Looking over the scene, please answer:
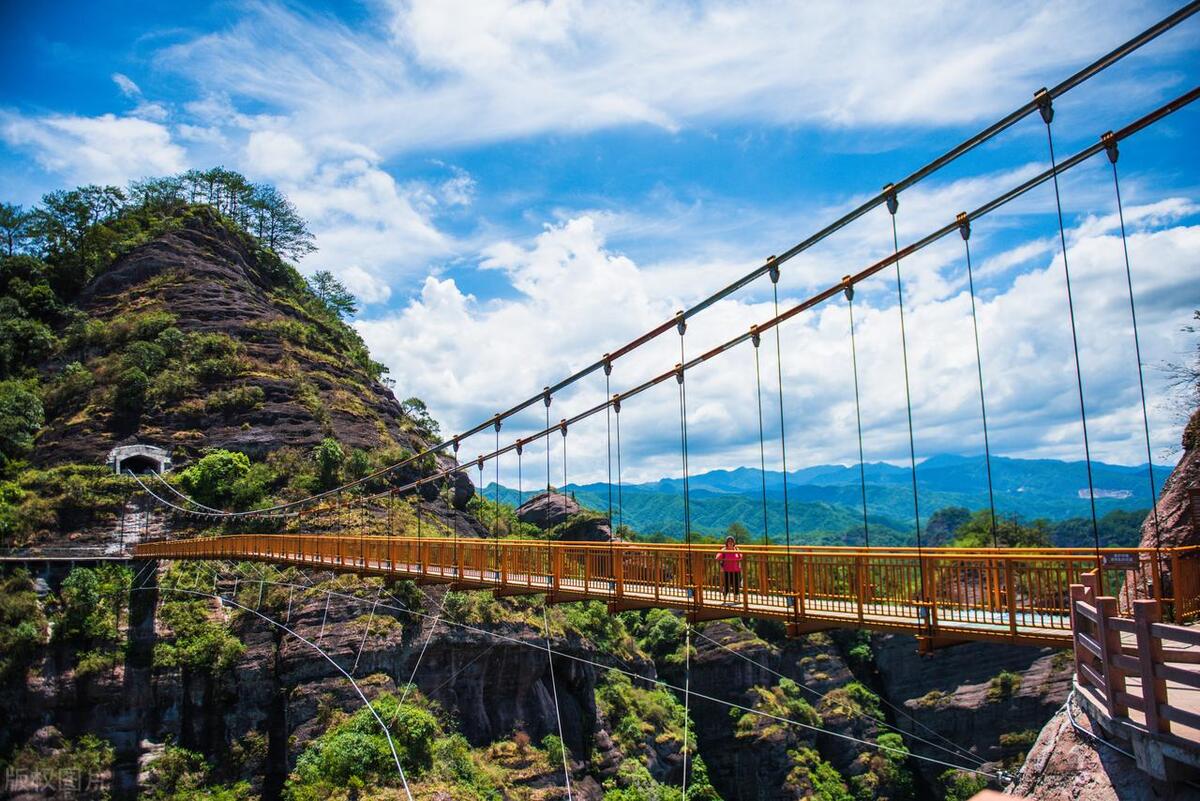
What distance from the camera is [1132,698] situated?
17.5 ft

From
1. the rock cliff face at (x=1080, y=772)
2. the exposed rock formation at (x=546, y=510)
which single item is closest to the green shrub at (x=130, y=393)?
the exposed rock formation at (x=546, y=510)

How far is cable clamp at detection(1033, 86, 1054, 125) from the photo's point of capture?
8.03 metres

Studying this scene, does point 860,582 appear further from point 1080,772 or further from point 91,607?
point 91,607

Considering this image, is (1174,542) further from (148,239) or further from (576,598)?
(148,239)

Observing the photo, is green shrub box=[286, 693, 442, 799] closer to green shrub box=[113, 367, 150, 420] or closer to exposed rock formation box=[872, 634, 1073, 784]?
green shrub box=[113, 367, 150, 420]

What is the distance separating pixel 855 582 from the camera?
27.2 feet

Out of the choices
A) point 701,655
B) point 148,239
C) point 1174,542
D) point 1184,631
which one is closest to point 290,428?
point 148,239

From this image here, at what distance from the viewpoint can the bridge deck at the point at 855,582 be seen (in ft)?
24.1

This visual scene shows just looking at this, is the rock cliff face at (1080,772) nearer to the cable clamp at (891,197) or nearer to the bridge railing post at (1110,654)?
the bridge railing post at (1110,654)

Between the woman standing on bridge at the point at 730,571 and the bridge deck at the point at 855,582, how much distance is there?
0.11 metres

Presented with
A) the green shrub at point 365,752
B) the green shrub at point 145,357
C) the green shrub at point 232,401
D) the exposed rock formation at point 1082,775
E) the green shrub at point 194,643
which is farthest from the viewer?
the green shrub at point 145,357

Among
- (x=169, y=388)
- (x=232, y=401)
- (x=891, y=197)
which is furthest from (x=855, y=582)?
(x=169, y=388)

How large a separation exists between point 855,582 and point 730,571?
6.21ft

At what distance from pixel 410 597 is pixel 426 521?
916 cm
